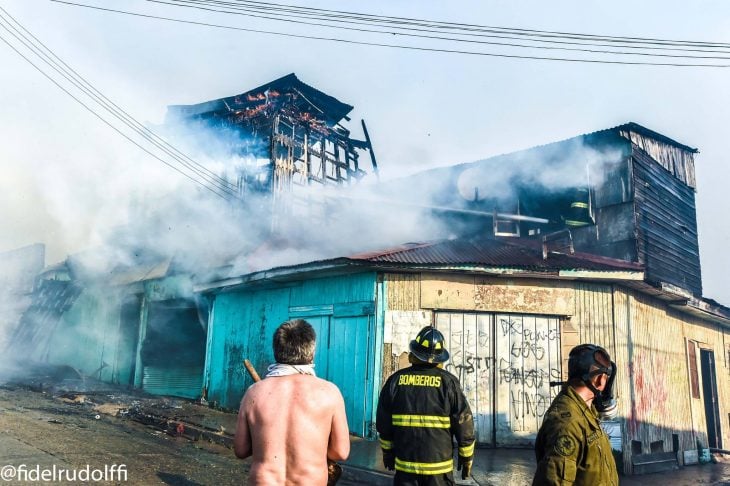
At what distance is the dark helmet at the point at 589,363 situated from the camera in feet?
9.71

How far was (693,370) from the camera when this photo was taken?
13.1 metres

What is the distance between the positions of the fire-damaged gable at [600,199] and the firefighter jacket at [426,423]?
34.7 ft

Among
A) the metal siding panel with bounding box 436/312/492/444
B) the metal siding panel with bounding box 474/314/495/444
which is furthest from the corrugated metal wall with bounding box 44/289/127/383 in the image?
the metal siding panel with bounding box 474/314/495/444

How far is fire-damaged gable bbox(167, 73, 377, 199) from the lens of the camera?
2019 cm

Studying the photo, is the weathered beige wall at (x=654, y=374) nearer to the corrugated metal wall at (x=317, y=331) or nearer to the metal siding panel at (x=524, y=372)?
the metal siding panel at (x=524, y=372)

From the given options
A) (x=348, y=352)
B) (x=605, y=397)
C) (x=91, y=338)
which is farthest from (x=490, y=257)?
(x=91, y=338)

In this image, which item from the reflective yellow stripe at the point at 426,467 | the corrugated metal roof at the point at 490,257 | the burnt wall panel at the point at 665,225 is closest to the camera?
the reflective yellow stripe at the point at 426,467

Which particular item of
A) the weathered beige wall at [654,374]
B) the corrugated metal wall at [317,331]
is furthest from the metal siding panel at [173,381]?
the weathered beige wall at [654,374]

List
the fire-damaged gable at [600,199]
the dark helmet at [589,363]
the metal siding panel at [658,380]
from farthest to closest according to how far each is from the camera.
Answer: the fire-damaged gable at [600,199] → the metal siding panel at [658,380] → the dark helmet at [589,363]

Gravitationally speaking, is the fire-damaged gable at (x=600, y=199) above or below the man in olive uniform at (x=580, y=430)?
above

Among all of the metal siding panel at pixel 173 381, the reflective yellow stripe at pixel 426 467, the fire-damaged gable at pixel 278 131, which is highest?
the fire-damaged gable at pixel 278 131

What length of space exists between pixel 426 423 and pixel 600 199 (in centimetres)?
1269

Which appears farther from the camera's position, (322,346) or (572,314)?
(322,346)

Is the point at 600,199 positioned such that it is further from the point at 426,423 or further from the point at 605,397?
the point at 605,397
